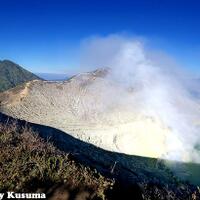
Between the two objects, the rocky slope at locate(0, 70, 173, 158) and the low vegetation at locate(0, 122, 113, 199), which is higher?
the rocky slope at locate(0, 70, 173, 158)

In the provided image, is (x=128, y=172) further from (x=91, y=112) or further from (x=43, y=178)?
(x=91, y=112)

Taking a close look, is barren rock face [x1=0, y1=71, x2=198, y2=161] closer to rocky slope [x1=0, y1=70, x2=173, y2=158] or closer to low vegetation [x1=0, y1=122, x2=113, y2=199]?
rocky slope [x1=0, y1=70, x2=173, y2=158]

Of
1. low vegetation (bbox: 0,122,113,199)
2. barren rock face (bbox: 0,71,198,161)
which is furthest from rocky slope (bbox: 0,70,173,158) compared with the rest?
low vegetation (bbox: 0,122,113,199)

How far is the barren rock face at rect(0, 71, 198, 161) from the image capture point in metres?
26.2

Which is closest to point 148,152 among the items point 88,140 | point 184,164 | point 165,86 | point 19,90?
point 184,164

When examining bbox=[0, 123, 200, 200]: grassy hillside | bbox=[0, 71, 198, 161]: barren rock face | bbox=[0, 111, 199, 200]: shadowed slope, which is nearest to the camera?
bbox=[0, 123, 200, 200]: grassy hillside

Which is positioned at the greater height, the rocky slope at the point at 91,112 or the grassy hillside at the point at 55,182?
the rocky slope at the point at 91,112

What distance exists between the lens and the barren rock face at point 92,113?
85.9 ft

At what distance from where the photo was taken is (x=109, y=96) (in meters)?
32.8

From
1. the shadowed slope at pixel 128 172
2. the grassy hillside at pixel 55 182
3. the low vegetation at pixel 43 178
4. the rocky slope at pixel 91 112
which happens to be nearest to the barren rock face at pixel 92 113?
the rocky slope at pixel 91 112

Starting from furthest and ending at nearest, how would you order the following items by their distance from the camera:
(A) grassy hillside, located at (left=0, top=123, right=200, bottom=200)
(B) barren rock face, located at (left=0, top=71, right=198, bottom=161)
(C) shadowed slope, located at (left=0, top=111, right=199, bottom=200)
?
(B) barren rock face, located at (left=0, top=71, right=198, bottom=161) → (C) shadowed slope, located at (left=0, top=111, right=199, bottom=200) → (A) grassy hillside, located at (left=0, top=123, right=200, bottom=200)

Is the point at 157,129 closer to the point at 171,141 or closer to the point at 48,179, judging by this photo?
the point at 171,141

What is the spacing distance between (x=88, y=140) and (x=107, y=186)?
1753 cm

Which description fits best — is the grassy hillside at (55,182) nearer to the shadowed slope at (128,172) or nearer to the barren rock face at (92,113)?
the shadowed slope at (128,172)
